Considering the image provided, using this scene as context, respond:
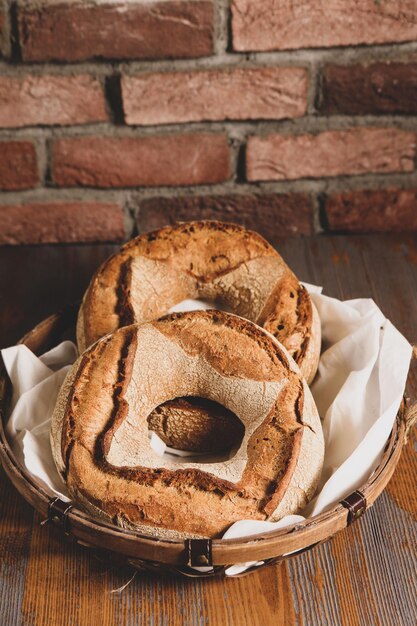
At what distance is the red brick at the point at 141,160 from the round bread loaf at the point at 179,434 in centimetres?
53

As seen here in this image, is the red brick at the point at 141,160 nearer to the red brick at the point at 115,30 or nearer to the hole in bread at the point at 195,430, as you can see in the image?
the red brick at the point at 115,30

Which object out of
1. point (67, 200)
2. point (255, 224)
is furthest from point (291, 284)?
point (67, 200)

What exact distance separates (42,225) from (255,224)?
41 cm

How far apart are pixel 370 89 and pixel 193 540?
0.92 metres

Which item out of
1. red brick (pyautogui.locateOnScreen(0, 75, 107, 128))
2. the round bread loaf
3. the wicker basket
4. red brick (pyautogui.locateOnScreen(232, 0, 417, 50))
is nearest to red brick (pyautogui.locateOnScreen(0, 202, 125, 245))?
red brick (pyautogui.locateOnScreen(0, 75, 107, 128))

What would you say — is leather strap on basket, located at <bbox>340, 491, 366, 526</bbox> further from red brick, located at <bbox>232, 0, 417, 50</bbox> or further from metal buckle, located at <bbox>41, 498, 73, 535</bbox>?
red brick, located at <bbox>232, 0, 417, 50</bbox>

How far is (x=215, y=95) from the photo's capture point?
1351mm

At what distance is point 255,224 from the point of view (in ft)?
4.96

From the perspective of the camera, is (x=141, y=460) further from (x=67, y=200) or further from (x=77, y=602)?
(x=67, y=200)

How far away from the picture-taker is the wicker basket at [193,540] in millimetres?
772

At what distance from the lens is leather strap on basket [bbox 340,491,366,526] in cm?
82

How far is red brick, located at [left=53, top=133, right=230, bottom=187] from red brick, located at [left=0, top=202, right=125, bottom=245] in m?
0.05

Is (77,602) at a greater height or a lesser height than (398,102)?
lesser

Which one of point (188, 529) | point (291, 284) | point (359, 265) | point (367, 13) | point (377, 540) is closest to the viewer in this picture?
point (188, 529)
